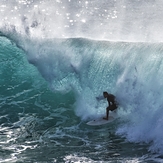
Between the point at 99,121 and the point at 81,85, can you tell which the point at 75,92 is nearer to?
the point at 81,85

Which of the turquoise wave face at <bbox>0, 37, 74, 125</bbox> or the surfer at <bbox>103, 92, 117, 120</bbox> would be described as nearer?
the surfer at <bbox>103, 92, 117, 120</bbox>

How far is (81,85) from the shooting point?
15.7m

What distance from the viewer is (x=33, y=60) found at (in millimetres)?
17531

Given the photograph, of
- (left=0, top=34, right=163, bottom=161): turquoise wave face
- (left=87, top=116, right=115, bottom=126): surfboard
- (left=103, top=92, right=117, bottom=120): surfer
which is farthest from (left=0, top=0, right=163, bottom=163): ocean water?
(left=103, top=92, right=117, bottom=120): surfer

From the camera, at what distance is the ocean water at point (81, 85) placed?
36.7ft

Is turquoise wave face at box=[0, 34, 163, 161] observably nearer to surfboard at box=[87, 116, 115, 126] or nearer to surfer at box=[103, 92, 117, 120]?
surfboard at box=[87, 116, 115, 126]

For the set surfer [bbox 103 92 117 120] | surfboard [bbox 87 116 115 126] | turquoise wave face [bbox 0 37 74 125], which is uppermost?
turquoise wave face [bbox 0 37 74 125]

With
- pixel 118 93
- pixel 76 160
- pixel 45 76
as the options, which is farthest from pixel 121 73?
pixel 76 160

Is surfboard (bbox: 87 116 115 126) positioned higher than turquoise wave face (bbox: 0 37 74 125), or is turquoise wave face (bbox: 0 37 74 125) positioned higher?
turquoise wave face (bbox: 0 37 74 125)

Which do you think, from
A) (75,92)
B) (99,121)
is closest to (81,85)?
(75,92)

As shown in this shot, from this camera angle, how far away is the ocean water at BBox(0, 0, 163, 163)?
36.7 feet

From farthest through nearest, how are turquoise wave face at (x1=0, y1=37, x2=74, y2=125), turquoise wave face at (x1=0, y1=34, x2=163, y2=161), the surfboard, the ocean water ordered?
turquoise wave face at (x1=0, y1=37, x2=74, y2=125) → the surfboard → turquoise wave face at (x1=0, y1=34, x2=163, y2=161) → the ocean water

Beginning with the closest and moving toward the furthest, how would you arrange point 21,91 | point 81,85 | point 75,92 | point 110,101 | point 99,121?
point 99,121 → point 110,101 → point 81,85 → point 75,92 → point 21,91

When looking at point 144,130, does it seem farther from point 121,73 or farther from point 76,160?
point 121,73
